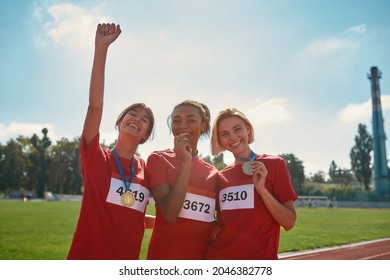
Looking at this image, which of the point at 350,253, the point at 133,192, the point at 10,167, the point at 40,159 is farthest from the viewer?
the point at 40,159

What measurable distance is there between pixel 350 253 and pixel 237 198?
6715 millimetres

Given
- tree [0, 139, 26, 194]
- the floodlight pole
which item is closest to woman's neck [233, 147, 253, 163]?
the floodlight pole

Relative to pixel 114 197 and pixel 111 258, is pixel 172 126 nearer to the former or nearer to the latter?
pixel 114 197

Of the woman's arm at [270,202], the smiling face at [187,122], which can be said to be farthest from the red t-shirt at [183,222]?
the woman's arm at [270,202]

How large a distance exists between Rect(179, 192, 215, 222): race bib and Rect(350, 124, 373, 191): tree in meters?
53.9

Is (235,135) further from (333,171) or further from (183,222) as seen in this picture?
(333,171)

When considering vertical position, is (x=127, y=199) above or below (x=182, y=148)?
below

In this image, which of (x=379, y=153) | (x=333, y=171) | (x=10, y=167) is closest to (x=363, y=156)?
(x=379, y=153)

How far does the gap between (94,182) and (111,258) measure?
0.55 meters

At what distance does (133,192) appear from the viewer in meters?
2.44

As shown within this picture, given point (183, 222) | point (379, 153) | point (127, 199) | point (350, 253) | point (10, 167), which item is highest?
point (379, 153)

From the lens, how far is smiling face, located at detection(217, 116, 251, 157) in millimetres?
Answer: 2559

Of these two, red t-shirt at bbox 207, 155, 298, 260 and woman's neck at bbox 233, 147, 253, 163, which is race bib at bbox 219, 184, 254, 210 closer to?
red t-shirt at bbox 207, 155, 298, 260

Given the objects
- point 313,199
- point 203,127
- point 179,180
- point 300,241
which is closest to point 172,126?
point 203,127
